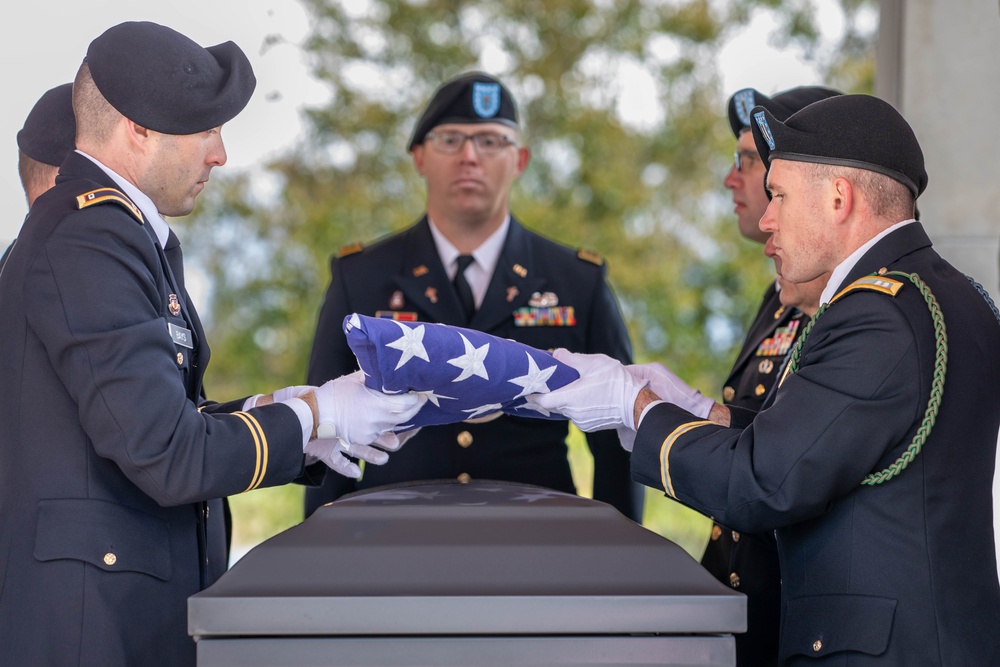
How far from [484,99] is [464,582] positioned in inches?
90.3

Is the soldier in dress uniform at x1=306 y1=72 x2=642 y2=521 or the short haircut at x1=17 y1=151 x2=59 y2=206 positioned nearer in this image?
the short haircut at x1=17 y1=151 x2=59 y2=206

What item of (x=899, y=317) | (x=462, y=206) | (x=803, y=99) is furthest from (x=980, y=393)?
(x=462, y=206)

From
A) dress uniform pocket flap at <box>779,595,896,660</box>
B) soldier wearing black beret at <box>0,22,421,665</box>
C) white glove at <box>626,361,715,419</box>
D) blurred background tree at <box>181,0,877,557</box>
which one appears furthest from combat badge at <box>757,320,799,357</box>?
blurred background tree at <box>181,0,877,557</box>

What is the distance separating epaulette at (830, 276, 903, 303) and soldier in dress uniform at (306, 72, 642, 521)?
4.35 feet

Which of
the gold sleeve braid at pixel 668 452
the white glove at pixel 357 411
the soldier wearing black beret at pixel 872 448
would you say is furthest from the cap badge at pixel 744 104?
the white glove at pixel 357 411

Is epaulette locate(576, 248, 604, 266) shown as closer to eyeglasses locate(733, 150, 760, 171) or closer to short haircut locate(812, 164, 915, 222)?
eyeglasses locate(733, 150, 760, 171)

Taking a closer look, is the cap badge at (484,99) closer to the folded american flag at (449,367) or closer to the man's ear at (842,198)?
the folded american flag at (449,367)

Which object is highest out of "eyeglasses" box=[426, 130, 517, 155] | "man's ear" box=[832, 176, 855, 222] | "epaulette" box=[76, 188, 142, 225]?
"eyeglasses" box=[426, 130, 517, 155]

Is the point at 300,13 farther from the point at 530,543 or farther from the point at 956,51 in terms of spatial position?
the point at 530,543

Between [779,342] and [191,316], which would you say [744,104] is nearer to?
[779,342]

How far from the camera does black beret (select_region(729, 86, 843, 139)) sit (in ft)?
8.44

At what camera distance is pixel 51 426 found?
193cm

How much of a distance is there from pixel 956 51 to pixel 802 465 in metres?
2.17

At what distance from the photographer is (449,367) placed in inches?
80.7
